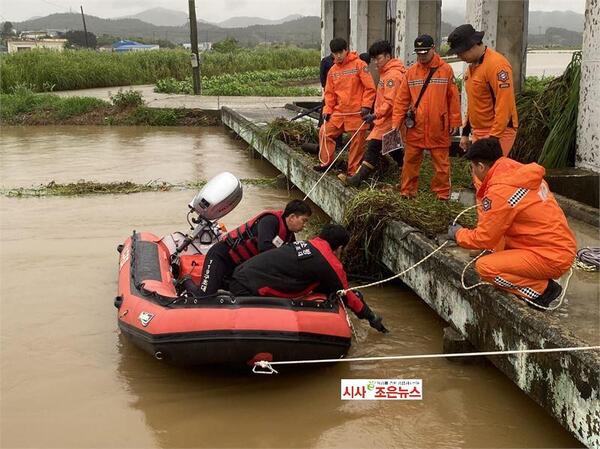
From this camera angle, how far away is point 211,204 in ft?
21.4

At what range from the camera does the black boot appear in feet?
14.2

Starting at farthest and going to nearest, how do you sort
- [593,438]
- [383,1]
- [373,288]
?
1. [383,1]
2. [373,288]
3. [593,438]

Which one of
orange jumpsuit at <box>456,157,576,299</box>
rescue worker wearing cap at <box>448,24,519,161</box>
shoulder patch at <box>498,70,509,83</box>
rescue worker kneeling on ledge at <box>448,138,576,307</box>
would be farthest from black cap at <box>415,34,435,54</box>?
orange jumpsuit at <box>456,157,576,299</box>

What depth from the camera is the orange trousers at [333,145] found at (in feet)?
A: 25.7

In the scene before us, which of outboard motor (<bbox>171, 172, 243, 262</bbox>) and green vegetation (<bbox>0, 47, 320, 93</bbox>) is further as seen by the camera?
green vegetation (<bbox>0, 47, 320, 93</bbox>)

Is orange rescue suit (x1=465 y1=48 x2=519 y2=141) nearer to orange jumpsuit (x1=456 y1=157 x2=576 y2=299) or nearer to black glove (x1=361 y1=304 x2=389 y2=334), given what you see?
orange jumpsuit (x1=456 y1=157 x2=576 y2=299)

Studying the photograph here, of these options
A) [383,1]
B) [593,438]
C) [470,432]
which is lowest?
[470,432]

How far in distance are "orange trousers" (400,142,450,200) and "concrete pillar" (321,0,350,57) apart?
1001 cm

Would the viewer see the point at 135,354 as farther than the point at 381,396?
Yes

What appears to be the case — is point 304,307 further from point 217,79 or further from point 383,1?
point 217,79

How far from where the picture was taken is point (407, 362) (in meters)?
5.14

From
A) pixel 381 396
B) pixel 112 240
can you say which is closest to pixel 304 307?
pixel 381 396

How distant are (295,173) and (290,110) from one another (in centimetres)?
668

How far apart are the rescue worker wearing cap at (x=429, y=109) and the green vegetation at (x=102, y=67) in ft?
62.6
